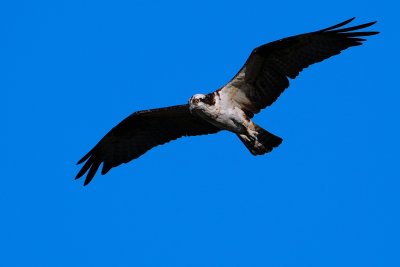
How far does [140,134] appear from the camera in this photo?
43.0 feet

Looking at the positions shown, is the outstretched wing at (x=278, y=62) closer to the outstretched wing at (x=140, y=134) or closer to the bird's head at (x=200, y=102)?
the bird's head at (x=200, y=102)

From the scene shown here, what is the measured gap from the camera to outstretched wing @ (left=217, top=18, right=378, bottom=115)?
450 inches

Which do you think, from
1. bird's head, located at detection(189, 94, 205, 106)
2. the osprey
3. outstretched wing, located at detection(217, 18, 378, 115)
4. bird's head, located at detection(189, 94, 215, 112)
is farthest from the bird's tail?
bird's head, located at detection(189, 94, 205, 106)

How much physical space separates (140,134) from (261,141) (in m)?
2.19

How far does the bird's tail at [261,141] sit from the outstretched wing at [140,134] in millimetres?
840

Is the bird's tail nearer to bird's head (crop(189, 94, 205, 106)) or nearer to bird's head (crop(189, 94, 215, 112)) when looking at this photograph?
bird's head (crop(189, 94, 215, 112))

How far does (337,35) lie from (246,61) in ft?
4.35

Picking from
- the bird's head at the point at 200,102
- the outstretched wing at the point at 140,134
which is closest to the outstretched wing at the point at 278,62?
the bird's head at the point at 200,102

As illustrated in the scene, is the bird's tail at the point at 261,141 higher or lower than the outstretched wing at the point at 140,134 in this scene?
lower

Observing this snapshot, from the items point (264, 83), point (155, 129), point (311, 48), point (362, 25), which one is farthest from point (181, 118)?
point (362, 25)

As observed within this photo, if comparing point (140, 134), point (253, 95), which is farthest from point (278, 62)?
point (140, 134)

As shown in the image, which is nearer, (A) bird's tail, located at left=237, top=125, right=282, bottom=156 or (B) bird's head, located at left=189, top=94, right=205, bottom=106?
(B) bird's head, located at left=189, top=94, right=205, bottom=106

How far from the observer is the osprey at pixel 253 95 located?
37.6 ft

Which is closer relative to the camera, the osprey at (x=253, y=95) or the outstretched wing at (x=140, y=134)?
the osprey at (x=253, y=95)
